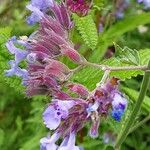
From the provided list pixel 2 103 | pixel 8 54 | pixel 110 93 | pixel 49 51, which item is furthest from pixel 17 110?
pixel 110 93

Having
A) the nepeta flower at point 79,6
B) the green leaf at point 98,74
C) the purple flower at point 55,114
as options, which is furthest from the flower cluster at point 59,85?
the green leaf at point 98,74

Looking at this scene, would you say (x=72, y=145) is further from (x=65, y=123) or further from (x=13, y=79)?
(x=13, y=79)

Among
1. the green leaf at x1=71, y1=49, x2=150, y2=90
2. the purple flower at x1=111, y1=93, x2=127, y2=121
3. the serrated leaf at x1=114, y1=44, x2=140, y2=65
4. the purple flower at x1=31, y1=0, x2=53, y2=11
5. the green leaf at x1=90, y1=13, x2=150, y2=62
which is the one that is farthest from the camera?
the green leaf at x1=90, y1=13, x2=150, y2=62

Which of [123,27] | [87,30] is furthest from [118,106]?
[123,27]

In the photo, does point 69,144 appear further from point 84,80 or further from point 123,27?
point 123,27

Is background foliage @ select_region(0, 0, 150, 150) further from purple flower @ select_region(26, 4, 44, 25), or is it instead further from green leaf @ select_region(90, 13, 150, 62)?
purple flower @ select_region(26, 4, 44, 25)

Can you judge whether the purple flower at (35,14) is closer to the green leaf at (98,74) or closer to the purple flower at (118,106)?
the green leaf at (98,74)

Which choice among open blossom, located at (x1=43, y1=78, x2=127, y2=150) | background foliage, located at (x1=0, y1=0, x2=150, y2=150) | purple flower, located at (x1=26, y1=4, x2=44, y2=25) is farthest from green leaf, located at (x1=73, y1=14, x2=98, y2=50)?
open blossom, located at (x1=43, y1=78, x2=127, y2=150)
